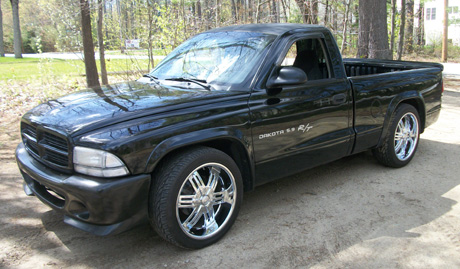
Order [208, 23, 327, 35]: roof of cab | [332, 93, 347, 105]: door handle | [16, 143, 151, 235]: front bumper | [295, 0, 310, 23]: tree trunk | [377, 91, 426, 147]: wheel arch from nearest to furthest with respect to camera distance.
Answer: [16, 143, 151, 235]: front bumper, [208, 23, 327, 35]: roof of cab, [332, 93, 347, 105]: door handle, [377, 91, 426, 147]: wheel arch, [295, 0, 310, 23]: tree trunk

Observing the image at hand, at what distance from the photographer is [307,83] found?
12.9 ft

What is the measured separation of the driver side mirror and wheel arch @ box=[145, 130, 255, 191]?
0.61m

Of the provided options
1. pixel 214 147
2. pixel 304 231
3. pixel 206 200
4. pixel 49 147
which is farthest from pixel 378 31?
pixel 49 147

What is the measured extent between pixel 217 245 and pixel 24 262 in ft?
5.05

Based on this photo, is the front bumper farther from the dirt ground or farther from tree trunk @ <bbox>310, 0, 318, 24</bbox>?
tree trunk @ <bbox>310, 0, 318, 24</bbox>

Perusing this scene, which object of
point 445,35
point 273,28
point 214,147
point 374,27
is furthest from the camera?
point 445,35

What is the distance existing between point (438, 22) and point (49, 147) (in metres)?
42.2

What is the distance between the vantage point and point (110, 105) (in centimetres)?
319

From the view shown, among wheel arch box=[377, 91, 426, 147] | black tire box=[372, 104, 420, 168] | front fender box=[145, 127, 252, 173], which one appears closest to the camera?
front fender box=[145, 127, 252, 173]

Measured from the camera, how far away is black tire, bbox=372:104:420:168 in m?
4.91

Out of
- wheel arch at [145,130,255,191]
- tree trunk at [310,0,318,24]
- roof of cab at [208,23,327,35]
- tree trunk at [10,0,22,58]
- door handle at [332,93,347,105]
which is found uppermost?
tree trunk at [10,0,22,58]

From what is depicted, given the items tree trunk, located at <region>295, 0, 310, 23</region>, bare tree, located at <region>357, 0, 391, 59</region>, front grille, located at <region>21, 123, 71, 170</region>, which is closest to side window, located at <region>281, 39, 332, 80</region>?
front grille, located at <region>21, 123, 71, 170</region>

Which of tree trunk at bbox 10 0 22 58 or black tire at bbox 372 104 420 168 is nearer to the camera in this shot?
black tire at bbox 372 104 420 168

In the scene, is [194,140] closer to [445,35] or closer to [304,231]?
[304,231]
